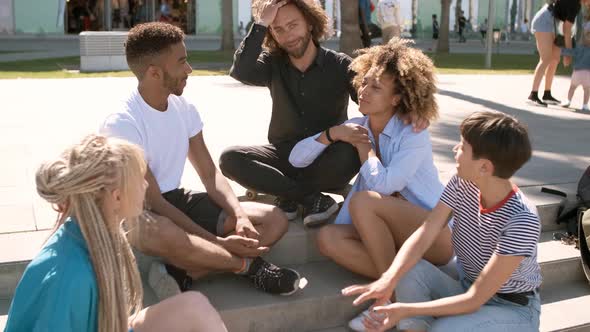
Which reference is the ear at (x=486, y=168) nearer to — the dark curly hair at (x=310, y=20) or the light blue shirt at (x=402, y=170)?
the light blue shirt at (x=402, y=170)

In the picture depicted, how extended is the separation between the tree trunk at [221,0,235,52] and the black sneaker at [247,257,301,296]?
1681 cm

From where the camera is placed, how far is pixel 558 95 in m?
10.4

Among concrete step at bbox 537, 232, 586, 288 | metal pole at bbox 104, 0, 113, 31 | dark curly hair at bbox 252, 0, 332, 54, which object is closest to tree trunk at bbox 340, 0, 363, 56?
dark curly hair at bbox 252, 0, 332, 54

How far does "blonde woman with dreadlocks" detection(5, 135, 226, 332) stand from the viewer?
2008 millimetres

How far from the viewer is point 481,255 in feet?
10.4

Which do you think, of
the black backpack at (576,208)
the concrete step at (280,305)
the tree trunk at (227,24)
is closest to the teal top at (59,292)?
the concrete step at (280,305)

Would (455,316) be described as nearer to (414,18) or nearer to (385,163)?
(385,163)

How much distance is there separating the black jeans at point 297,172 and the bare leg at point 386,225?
0.49 metres

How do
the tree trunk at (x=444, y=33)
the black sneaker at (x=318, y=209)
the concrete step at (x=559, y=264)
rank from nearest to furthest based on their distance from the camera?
the black sneaker at (x=318, y=209), the concrete step at (x=559, y=264), the tree trunk at (x=444, y=33)

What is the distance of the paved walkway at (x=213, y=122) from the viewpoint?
15.8 ft

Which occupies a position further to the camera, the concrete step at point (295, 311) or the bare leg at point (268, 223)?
the bare leg at point (268, 223)

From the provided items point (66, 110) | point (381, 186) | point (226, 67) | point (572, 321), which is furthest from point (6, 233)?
point (226, 67)

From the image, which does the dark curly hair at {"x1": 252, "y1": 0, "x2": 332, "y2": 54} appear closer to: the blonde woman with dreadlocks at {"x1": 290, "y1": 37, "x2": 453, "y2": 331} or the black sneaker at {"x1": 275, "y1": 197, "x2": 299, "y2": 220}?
the blonde woman with dreadlocks at {"x1": 290, "y1": 37, "x2": 453, "y2": 331}

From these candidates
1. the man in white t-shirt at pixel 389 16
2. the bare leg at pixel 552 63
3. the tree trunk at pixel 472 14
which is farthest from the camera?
the tree trunk at pixel 472 14
